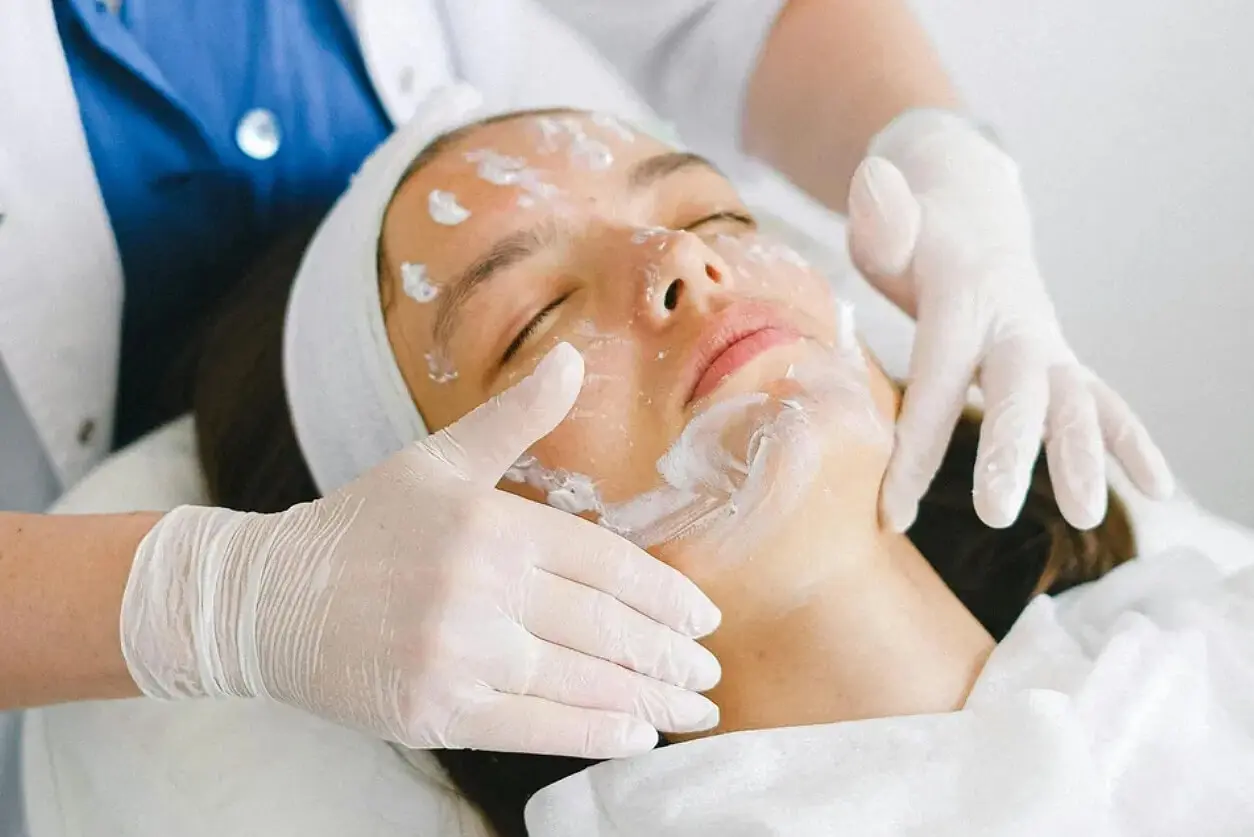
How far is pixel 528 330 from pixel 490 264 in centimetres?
7

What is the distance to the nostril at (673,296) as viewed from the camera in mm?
851

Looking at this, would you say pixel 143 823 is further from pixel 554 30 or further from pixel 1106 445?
pixel 554 30

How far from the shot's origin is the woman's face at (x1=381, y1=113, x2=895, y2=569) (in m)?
0.83

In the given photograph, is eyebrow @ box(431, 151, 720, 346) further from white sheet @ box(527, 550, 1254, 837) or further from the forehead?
white sheet @ box(527, 550, 1254, 837)

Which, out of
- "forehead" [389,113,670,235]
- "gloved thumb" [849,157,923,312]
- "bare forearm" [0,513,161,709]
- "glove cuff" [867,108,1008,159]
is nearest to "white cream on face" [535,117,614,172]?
"forehead" [389,113,670,235]

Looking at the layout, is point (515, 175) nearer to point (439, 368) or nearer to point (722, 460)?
point (439, 368)

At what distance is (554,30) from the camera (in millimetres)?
1660

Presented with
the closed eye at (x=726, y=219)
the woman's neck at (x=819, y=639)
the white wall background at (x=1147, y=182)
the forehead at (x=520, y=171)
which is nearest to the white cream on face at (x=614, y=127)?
the forehead at (x=520, y=171)

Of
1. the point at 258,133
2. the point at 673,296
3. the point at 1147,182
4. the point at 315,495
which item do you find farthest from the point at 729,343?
the point at 1147,182

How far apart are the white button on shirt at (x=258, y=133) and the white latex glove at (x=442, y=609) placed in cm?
51

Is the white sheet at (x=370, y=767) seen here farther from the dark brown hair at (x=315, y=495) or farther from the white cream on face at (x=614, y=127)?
the white cream on face at (x=614, y=127)

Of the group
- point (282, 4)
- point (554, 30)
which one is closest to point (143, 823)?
point (282, 4)

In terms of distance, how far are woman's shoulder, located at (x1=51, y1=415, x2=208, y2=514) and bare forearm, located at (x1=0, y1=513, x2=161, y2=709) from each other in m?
0.28

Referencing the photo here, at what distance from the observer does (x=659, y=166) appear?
99 centimetres
